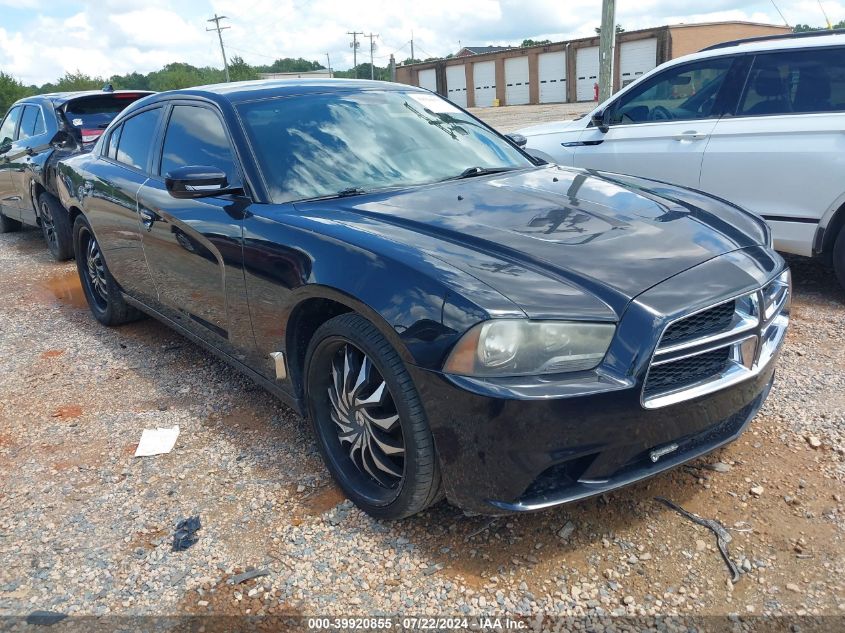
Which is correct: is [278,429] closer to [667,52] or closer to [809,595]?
[809,595]

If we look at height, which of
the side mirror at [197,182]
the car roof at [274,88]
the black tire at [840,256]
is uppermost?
the car roof at [274,88]

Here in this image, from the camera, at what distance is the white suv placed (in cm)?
459

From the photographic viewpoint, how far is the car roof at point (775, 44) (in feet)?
15.4

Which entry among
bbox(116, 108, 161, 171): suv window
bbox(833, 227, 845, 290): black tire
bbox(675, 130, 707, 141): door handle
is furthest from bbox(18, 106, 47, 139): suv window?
bbox(833, 227, 845, 290): black tire

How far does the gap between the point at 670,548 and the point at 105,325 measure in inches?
174

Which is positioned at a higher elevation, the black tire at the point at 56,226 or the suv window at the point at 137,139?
the suv window at the point at 137,139

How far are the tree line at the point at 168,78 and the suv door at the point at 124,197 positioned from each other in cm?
2279

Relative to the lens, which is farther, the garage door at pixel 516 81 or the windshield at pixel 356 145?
the garage door at pixel 516 81

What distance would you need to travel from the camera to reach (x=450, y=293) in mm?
2156

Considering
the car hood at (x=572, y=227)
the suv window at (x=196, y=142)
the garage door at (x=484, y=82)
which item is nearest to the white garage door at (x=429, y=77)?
the garage door at (x=484, y=82)

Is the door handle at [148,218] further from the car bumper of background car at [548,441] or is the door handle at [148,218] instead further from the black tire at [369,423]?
the car bumper of background car at [548,441]

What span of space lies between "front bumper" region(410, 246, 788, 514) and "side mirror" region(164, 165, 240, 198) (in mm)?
1459

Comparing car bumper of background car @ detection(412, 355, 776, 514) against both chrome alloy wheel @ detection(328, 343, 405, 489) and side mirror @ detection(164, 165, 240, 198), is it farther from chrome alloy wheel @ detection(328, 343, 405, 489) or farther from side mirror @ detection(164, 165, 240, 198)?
side mirror @ detection(164, 165, 240, 198)

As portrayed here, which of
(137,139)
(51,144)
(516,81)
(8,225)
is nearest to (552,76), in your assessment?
(516,81)
